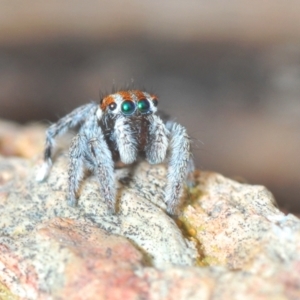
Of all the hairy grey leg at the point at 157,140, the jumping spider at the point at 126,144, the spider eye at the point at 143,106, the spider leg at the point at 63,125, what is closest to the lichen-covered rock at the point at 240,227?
the jumping spider at the point at 126,144

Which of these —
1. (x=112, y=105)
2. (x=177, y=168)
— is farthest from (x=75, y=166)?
(x=177, y=168)

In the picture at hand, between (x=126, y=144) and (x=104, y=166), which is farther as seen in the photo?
(x=126, y=144)

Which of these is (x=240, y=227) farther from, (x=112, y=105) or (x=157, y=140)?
(x=112, y=105)

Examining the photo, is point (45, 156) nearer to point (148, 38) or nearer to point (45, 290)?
point (45, 290)

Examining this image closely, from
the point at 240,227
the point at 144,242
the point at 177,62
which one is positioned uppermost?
the point at 177,62

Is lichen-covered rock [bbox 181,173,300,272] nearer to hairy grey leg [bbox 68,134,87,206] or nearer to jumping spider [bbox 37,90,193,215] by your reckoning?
jumping spider [bbox 37,90,193,215]
